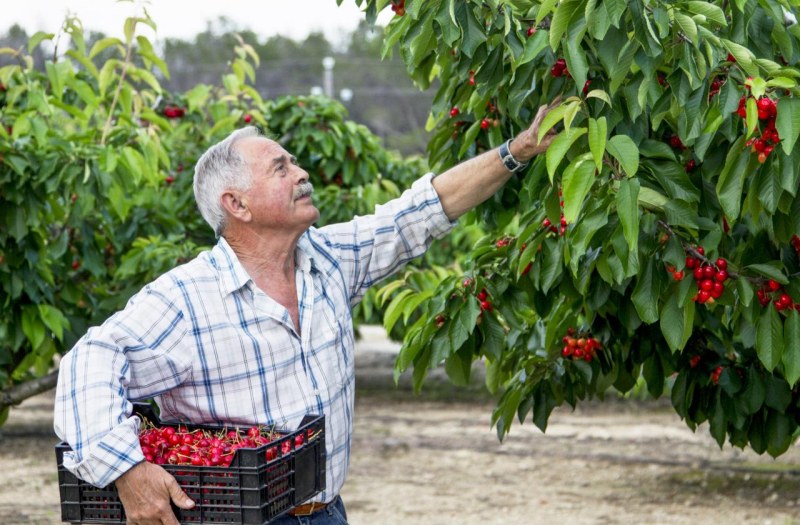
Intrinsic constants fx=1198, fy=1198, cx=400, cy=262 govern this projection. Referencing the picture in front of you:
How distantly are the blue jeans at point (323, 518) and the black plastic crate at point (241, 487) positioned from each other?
0.14m

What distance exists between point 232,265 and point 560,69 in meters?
0.92

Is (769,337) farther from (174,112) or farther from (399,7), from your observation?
(174,112)

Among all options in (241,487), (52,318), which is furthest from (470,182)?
(52,318)

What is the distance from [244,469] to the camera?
247 centimetres

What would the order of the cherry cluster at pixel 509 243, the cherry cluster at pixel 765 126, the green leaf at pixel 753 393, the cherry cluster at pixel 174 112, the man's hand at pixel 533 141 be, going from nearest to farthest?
the cherry cluster at pixel 765 126 → the man's hand at pixel 533 141 → the cherry cluster at pixel 509 243 → the green leaf at pixel 753 393 → the cherry cluster at pixel 174 112

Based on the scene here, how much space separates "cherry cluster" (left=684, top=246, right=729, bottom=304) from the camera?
272 cm

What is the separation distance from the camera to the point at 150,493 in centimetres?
254

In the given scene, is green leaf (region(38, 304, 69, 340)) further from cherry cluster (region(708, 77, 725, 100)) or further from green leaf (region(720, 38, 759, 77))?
green leaf (region(720, 38, 759, 77))

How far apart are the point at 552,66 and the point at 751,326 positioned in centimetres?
83

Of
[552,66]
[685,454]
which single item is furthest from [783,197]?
[685,454]

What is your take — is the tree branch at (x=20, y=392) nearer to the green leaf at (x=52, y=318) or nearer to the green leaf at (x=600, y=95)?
the green leaf at (x=52, y=318)

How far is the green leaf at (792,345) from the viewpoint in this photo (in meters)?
2.83

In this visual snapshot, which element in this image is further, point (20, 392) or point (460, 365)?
point (20, 392)

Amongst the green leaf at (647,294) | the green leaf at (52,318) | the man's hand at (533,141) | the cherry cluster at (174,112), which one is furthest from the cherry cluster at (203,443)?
the cherry cluster at (174,112)
